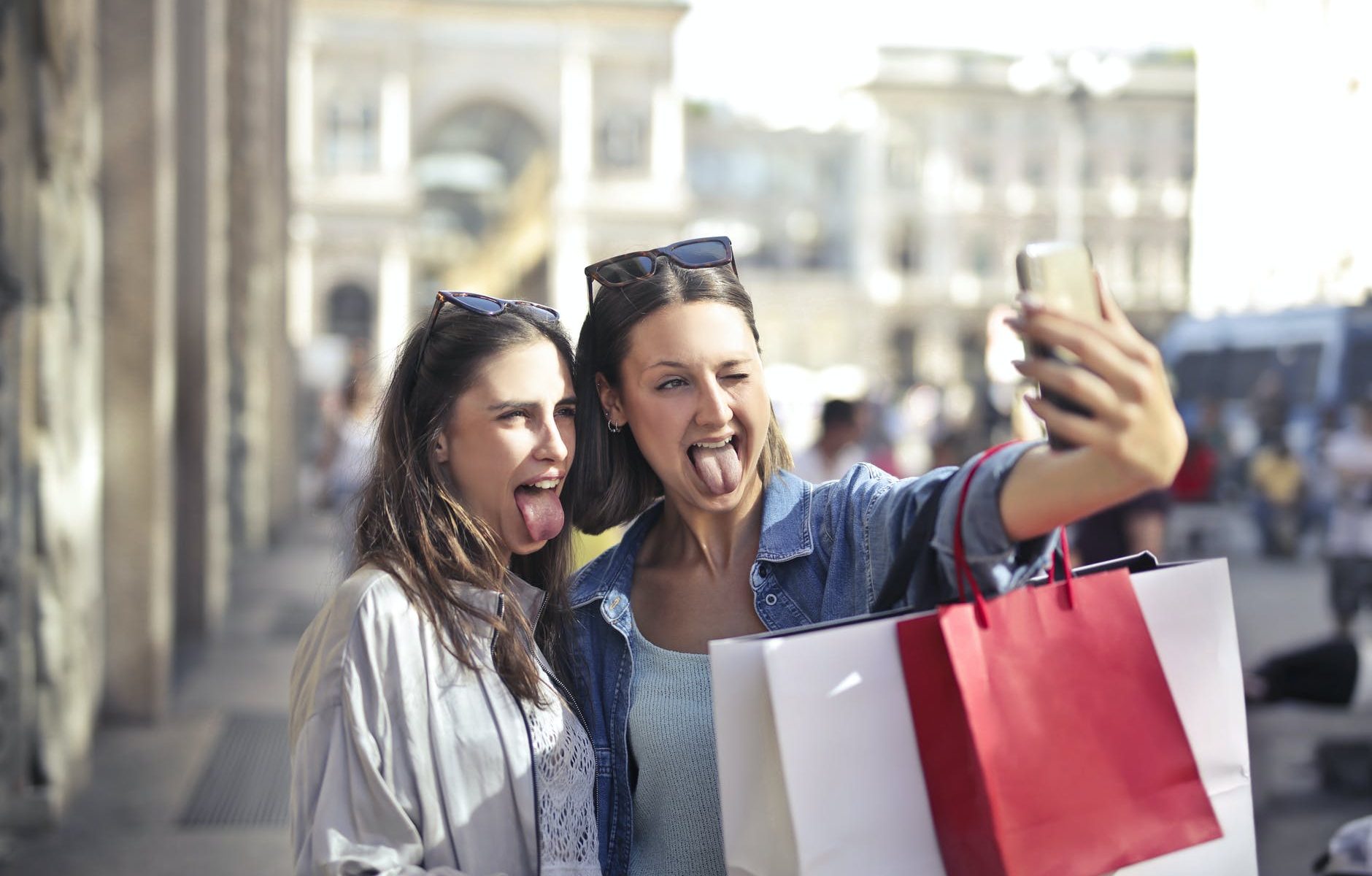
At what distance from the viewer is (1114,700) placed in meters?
1.87

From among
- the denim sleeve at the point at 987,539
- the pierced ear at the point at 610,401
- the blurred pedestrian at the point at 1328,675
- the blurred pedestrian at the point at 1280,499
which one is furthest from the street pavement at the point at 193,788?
the blurred pedestrian at the point at 1280,499

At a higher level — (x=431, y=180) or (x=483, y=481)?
(x=431, y=180)

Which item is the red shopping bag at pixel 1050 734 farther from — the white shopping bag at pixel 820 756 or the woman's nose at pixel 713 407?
the woman's nose at pixel 713 407

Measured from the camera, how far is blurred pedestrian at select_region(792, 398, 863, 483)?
8.88 metres

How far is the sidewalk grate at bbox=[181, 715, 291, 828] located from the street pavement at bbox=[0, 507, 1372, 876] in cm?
2

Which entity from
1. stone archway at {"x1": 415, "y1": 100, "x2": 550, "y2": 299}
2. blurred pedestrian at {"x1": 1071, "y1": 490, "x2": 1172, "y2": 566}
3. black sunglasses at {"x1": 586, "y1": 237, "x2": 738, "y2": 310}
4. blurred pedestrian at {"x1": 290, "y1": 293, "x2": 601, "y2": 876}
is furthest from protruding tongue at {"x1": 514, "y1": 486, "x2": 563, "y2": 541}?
stone archway at {"x1": 415, "y1": 100, "x2": 550, "y2": 299}

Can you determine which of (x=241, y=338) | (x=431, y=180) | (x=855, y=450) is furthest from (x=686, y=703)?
(x=431, y=180)

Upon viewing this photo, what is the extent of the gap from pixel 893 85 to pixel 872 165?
13.4 ft

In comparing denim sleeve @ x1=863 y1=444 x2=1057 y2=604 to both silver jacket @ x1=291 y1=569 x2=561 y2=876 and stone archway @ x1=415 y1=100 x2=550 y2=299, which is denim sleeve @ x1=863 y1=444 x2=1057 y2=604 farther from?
stone archway @ x1=415 y1=100 x2=550 y2=299

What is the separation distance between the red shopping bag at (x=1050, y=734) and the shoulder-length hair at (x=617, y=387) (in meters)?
0.70

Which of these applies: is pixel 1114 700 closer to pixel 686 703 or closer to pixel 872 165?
pixel 686 703

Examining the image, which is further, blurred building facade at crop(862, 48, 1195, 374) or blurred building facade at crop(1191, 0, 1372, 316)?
blurred building facade at crop(862, 48, 1195, 374)

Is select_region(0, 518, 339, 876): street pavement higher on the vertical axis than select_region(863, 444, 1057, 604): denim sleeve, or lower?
lower

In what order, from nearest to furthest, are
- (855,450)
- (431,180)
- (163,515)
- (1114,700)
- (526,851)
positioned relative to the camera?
1. (1114,700)
2. (526,851)
3. (163,515)
4. (855,450)
5. (431,180)
